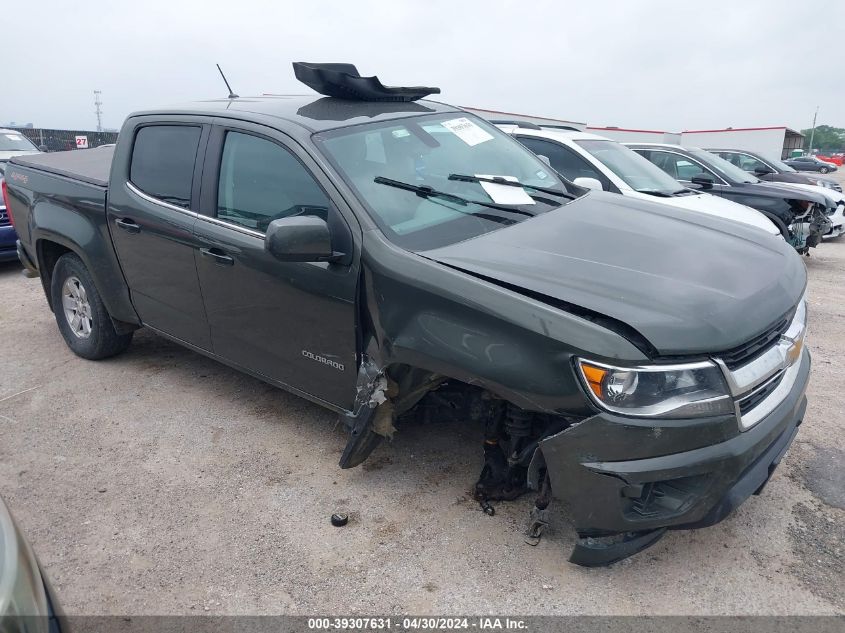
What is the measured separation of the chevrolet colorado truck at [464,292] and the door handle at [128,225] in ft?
0.07

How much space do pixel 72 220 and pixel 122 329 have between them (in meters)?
0.81

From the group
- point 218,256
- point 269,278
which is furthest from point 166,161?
point 269,278

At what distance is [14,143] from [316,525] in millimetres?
10341

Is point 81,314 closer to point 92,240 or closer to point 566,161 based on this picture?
point 92,240

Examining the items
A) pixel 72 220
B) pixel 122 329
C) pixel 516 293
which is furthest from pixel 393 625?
pixel 72 220

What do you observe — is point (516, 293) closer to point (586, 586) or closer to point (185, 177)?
point (586, 586)

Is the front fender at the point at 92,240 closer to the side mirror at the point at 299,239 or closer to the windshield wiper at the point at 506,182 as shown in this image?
the side mirror at the point at 299,239

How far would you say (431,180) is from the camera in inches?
126

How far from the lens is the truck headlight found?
2191 millimetres

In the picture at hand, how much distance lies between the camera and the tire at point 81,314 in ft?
14.8

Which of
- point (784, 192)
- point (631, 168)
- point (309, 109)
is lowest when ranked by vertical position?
point (784, 192)

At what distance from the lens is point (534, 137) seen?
6.69 m

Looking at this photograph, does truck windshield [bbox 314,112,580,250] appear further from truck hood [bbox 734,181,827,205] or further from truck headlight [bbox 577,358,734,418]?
truck hood [bbox 734,181,827,205]

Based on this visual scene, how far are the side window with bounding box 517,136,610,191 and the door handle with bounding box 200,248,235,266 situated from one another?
3.80 metres
